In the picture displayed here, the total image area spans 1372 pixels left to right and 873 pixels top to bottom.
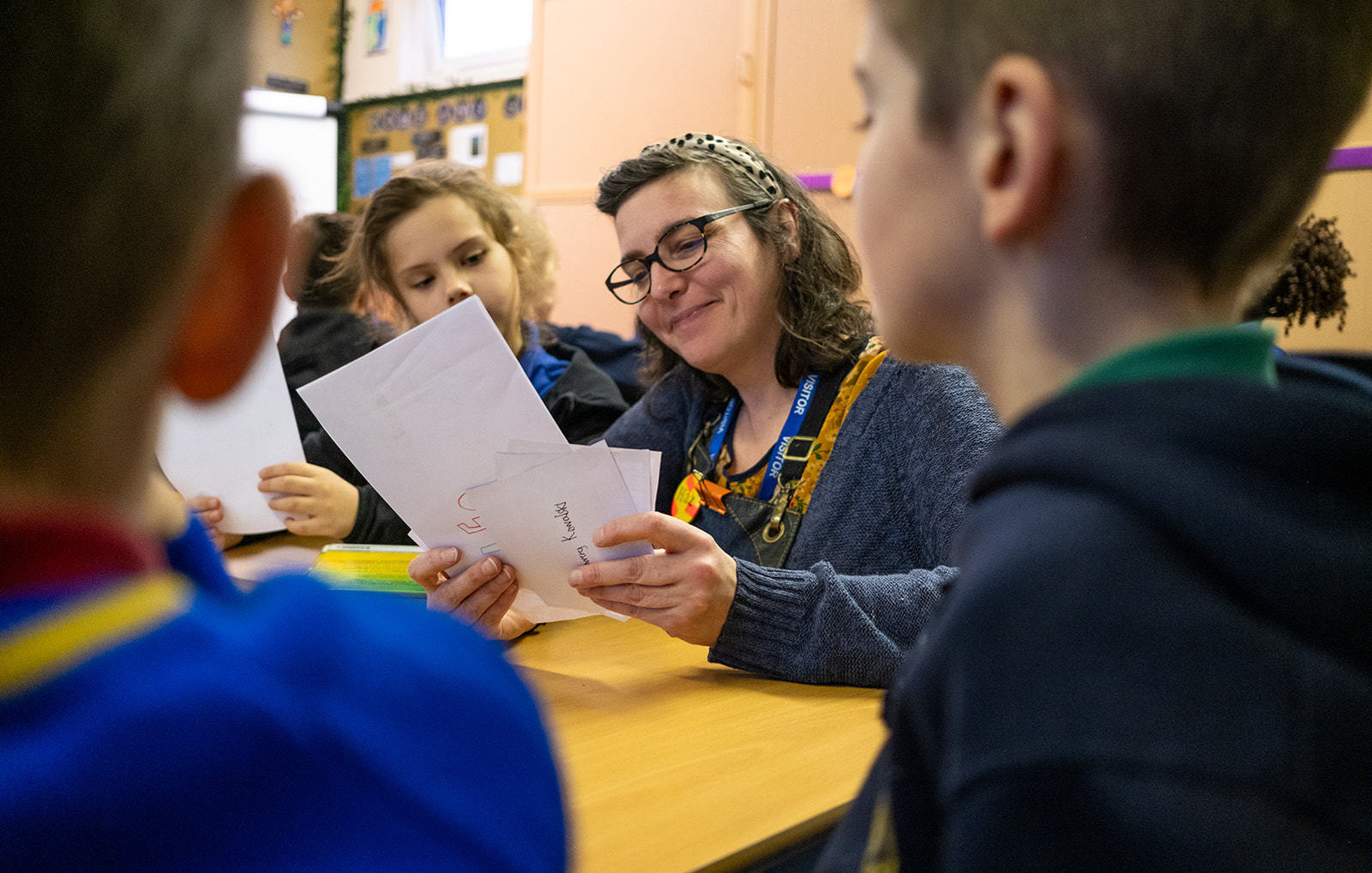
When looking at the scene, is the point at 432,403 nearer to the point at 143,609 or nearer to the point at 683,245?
the point at 683,245

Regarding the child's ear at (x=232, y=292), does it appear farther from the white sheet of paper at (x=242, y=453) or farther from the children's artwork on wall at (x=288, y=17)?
the children's artwork on wall at (x=288, y=17)

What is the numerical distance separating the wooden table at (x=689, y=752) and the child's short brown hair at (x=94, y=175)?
1.11 ft

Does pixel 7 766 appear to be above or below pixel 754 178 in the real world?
below

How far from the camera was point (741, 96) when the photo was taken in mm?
3588

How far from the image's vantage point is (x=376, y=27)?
579 centimetres

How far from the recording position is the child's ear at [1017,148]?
473 millimetres

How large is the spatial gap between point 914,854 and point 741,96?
344cm

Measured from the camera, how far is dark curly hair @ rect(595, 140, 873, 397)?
1.55 meters

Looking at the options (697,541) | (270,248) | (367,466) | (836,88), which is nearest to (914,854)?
Answer: (270,248)

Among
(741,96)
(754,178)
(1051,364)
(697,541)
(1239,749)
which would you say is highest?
(741,96)

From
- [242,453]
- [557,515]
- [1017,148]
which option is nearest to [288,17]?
[242,453]

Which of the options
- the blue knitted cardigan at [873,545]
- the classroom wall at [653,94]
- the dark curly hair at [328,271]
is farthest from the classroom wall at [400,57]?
the blue knitted cardigan at [873,545]

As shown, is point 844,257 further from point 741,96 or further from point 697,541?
point 741,96

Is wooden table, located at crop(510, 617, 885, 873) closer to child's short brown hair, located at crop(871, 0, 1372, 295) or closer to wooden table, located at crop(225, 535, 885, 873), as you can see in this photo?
wooden table, located at crop(225, 535, 885, 873)
